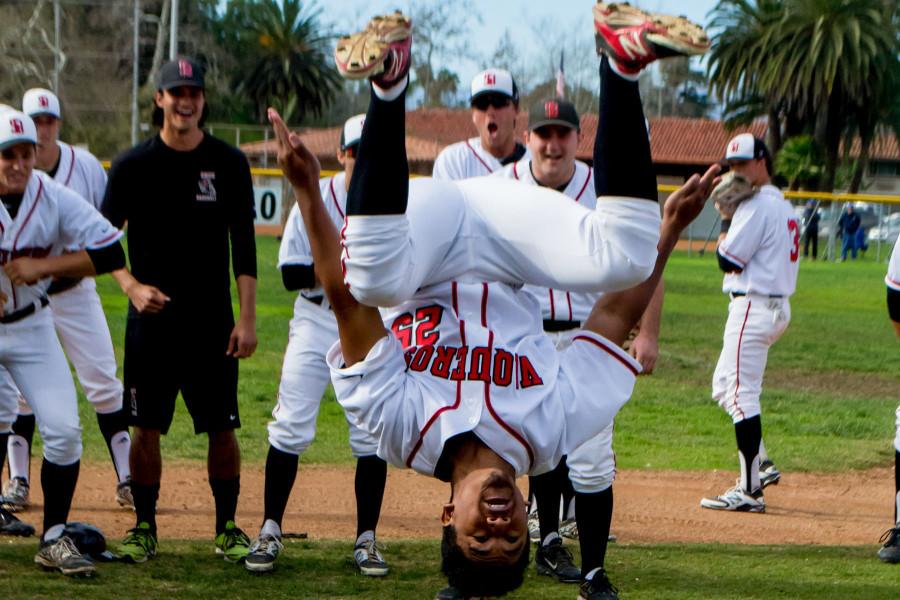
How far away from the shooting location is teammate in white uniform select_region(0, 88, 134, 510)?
7434mm

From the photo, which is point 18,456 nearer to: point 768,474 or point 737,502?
point 737,502

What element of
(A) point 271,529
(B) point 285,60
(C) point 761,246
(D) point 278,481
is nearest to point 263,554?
(A) point 271,529

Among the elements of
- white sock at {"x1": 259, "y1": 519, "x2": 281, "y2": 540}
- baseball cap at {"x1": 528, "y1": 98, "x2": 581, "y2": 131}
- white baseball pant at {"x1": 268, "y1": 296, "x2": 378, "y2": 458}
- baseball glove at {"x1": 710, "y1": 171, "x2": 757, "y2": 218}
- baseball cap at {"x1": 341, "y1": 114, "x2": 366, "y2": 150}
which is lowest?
white sock at {"x1": 259, "y1": 519, "x2": 281, "y2": 540}

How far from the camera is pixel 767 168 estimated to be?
344 inches

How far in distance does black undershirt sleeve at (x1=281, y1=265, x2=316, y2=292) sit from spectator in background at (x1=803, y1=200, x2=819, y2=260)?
31606 mm

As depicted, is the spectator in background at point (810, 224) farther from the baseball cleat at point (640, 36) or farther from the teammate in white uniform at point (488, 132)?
the baseball cleat at point (640, 36)

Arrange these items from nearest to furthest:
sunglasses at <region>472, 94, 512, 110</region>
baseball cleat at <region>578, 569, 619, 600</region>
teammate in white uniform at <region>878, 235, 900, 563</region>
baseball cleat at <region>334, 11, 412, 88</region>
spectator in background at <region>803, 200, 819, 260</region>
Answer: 1. baseball cleat at <region>334, 11, 412, 88</region>
2. baseball cleat at <region>578, 569, 619, 600</region>
3. teammate in white uniform at <region>878, 235, 900, 563</region>
4. sunglasses at <region>472, 94, 512, 110</region>
5. spectator in background at <region>803, 200, 819, 260</region>

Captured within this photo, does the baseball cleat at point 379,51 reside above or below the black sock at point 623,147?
above

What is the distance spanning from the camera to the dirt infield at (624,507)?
7523 mm

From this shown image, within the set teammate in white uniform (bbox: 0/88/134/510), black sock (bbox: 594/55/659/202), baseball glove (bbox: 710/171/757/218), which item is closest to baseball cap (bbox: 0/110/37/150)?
teammate in white uniform (bbox: 0/88/134/510)

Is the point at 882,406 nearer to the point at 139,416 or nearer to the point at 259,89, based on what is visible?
the point at 139,416

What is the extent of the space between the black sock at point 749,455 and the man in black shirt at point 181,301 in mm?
3608

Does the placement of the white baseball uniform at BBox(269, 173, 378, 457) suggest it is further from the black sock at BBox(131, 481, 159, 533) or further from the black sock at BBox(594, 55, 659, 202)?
the black sock at BBox(594, 55, 659, 202)

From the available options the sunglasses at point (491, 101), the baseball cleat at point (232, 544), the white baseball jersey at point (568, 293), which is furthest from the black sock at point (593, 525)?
the sunglasses at point (491, 101)
